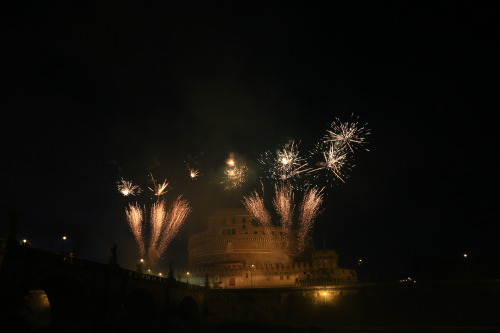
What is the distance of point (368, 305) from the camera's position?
55312mm

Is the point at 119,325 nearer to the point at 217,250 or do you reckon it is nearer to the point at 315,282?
the point at 315,282

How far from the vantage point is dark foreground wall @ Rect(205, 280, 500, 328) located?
1934 inches

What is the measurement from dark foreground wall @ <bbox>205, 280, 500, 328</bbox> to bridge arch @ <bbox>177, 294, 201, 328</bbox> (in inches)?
95.8

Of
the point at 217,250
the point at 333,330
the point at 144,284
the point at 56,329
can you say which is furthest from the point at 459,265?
the point at 56,329

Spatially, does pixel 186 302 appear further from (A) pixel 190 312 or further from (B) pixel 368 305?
(B) pixel 368 305

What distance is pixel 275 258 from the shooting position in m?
91.7

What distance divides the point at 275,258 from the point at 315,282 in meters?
20.4

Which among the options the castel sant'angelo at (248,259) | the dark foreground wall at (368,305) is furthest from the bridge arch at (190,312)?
the castel sant'angelo at (248,259)

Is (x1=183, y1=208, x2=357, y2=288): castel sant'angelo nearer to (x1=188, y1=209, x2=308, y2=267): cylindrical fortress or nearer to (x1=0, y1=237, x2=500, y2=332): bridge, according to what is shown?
(x1=188, y1=209, x2=308, y2=267): cylindrical fortress

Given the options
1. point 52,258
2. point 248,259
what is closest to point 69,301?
point 52,258

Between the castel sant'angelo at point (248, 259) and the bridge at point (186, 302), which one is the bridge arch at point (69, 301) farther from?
the castel sant'angelo at point (248, 259)

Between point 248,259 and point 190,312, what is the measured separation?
3433 cm

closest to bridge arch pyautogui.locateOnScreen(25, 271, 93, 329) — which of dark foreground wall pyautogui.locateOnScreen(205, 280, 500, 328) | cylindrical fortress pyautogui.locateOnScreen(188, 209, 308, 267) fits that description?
dark foreground wall pyautogui.locateOnScreen(205, 280, 500, 328)

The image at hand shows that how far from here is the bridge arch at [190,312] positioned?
55322mm
